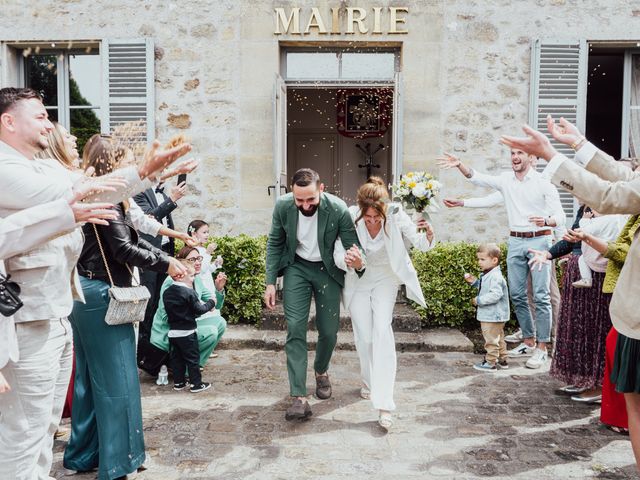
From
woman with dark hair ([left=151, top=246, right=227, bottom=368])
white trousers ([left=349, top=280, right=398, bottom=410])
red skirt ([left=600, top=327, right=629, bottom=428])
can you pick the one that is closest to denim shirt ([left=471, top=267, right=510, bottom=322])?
white trousers ([left=349, top=280, right=398, bottom=410])

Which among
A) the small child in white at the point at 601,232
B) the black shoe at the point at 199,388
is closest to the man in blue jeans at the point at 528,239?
the small child in white at the point at 601,232

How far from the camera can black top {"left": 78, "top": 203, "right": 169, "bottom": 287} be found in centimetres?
339

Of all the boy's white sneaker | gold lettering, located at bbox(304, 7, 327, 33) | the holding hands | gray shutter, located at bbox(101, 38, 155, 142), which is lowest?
the boy's white sneaker

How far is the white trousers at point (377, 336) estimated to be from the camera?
456cm

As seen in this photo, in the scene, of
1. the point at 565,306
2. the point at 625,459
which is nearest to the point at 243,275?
the point at 565,306

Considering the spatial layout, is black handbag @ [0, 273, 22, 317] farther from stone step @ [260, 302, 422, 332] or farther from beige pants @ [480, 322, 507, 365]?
stone step @ [260, 302, 422, 332]

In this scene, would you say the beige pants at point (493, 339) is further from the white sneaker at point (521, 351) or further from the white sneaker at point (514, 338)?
the white sneaker at point (514, 338)

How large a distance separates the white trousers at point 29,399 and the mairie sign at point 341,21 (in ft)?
20.7

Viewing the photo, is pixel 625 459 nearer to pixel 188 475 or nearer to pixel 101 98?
pixel 188 475

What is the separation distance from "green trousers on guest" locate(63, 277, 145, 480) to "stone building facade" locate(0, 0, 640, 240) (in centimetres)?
502

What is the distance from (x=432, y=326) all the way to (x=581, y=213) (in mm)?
2351

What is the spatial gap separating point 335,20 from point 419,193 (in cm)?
411

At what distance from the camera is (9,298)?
2.42 m

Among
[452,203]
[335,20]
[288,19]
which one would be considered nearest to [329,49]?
[335,20]
